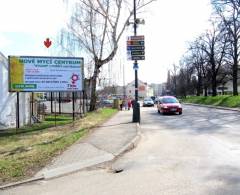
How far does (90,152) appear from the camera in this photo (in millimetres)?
13281

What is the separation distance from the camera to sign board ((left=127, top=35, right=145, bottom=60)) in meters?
24.4

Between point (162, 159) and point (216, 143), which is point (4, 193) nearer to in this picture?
point (162, 159)

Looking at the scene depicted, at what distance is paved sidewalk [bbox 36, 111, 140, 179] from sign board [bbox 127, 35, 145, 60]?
693 cm

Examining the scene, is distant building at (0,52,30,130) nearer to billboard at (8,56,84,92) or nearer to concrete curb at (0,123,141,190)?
billboard at (8,56,84,92)

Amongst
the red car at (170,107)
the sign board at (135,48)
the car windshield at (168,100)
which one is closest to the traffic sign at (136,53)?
the sign board at (135,48)

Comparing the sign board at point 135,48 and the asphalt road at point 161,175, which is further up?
the sign board at point 135,48

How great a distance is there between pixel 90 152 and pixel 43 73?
380 inches

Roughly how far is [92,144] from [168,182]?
636 cm

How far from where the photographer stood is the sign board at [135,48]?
24.4 m

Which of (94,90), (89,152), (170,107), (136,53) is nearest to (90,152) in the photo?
(89,152)

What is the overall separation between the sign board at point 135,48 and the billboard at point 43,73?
3.08 m

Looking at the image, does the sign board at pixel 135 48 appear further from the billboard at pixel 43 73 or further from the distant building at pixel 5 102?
the distant building at pixel 5 102

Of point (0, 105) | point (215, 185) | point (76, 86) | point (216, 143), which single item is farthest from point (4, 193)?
point (0, 105)

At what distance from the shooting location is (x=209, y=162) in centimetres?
1115
